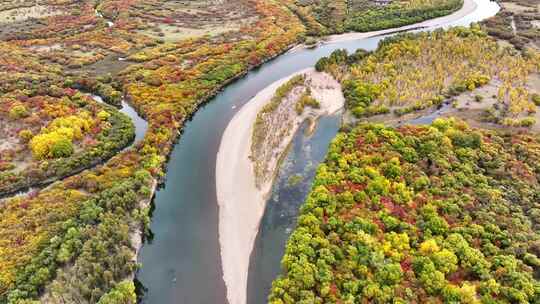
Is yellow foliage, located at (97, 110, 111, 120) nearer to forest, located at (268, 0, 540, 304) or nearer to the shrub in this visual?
the shrub

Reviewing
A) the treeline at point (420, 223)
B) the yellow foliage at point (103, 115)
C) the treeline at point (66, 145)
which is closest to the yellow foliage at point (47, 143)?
the treeline at point (66, 145)

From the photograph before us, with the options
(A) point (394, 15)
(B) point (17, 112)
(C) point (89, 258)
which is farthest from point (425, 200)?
(A) point (394, 15)

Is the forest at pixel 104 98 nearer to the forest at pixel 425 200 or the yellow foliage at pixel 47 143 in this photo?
the yellow foliage at pixel 47 143

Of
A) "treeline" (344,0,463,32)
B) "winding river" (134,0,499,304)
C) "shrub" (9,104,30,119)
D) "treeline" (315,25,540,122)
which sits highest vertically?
"treeline" (344,0,463,32)

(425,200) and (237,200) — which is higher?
(425,200)

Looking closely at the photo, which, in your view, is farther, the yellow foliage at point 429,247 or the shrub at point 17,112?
the shrub at point 17,112

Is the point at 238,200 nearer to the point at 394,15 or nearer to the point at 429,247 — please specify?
the point at 429,247

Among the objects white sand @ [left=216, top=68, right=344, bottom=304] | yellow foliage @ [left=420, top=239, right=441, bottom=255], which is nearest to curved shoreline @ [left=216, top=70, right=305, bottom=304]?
white sand @ [left=216, top=68, right=344, bottom=304]
